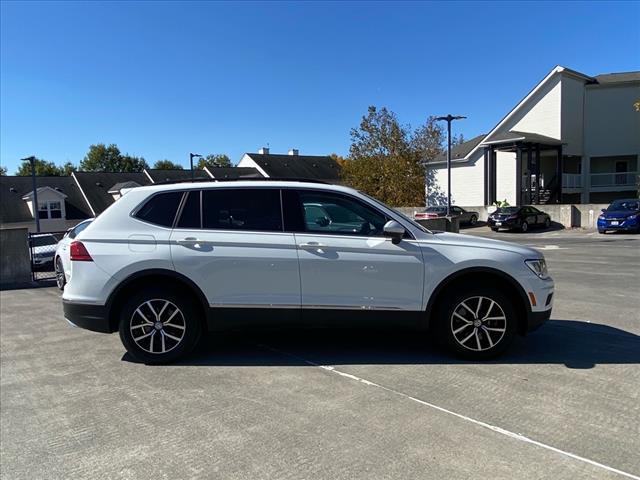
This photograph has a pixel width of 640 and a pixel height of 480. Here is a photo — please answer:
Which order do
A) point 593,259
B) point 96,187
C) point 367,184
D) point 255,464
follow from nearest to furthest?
point 255,464
point 593,259
point 367,184
point 96,187

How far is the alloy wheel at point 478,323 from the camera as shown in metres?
5.01

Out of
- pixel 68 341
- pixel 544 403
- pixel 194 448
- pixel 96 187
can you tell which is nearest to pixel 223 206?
pixel 194 448

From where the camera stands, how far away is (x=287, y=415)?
Result: 395 cm

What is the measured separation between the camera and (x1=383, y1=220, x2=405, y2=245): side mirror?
4.87 m

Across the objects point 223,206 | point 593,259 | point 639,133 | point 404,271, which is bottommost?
point 593,259

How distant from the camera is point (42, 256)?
43.9 ft

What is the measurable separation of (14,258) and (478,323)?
11.6 meters

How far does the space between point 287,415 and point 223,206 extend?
225cm

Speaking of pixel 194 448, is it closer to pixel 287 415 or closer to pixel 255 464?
pixel 255 464

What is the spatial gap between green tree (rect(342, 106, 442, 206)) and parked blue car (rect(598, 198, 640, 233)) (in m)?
21.8

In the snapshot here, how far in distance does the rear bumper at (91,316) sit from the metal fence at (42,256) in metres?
8.79

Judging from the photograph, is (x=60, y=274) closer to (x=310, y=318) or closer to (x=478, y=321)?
(x=310, y=318)

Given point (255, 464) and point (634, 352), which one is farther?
point (634, 352)

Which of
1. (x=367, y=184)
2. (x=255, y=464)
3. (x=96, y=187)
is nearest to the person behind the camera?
(x=255, y=464)
